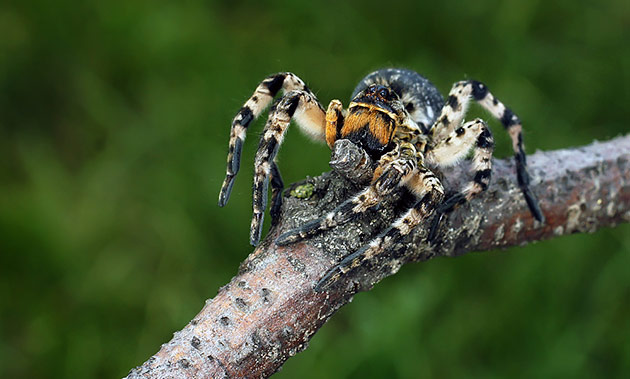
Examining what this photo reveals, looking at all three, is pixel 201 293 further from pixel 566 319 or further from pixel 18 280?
pixel 566 319

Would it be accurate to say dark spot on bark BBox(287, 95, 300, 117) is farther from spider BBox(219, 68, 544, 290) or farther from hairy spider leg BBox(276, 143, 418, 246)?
hairy spider leg BBox(276, 143, 418, 246)

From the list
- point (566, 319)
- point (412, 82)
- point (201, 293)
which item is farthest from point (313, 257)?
point (566, 319)

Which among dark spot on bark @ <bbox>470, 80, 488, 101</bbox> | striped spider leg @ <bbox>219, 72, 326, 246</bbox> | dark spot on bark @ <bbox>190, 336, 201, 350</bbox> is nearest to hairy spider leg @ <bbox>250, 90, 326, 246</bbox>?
striped spider leg @ <bbox>219, 72, 326, 246</bbox>

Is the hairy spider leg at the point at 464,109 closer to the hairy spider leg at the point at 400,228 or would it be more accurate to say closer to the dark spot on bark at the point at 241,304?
the hairy spider leg at the point at 400,228

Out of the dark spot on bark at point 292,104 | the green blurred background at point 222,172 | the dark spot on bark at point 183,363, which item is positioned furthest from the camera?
the green blurred background at point 222,172

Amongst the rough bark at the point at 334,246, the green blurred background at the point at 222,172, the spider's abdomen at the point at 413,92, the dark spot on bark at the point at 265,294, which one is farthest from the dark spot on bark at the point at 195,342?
the green blurred background at the point at 222,172

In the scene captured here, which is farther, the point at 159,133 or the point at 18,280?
the point at 159,133
